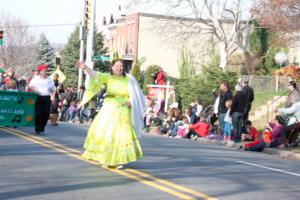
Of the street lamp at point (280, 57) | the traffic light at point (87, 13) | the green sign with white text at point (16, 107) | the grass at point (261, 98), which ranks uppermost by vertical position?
the traffic light at point (87, 13)

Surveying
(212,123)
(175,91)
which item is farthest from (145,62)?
(212,123)

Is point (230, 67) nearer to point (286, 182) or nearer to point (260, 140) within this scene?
point (260, 140)

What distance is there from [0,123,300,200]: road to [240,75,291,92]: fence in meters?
22.7

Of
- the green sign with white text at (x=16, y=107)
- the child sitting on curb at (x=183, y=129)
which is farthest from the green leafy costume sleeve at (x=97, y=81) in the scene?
the child sitting on curb at (x=183, y=129)

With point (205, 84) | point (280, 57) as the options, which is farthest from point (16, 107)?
point (280, 57)

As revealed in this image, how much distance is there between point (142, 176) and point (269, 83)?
27.5 meters

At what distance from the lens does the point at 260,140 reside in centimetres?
2031

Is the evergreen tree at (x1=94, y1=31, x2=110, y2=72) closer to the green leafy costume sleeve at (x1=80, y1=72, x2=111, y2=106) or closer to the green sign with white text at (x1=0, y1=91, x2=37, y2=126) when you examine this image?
the green sign with white text at (x1=0, y1=91, x2=37, y2=126)

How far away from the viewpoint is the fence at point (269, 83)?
1463 inches

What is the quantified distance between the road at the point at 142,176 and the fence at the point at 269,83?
22.7 meters

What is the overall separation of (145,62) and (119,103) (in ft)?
152

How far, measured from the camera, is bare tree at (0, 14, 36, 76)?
80812mm

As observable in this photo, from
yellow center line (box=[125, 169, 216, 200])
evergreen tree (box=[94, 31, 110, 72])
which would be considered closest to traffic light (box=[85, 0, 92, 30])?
evergreen tree (box=[94, 31, 110, 72])

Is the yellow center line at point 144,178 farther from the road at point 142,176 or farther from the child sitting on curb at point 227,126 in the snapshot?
the child sitting on curb at point 227,126
